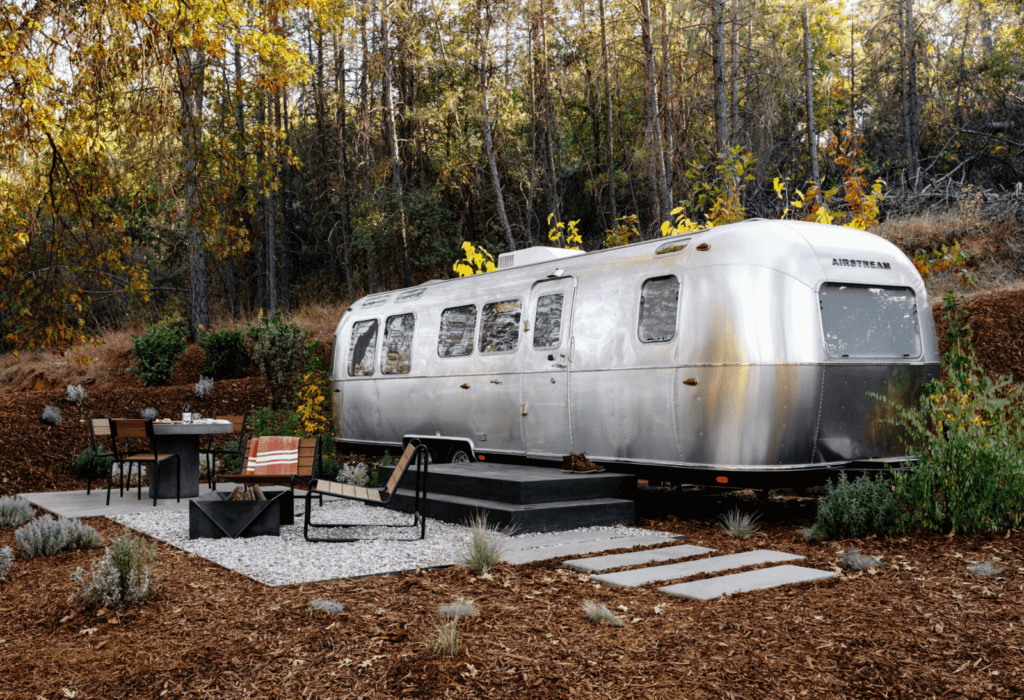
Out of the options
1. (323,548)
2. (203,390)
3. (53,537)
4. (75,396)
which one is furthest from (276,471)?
(203,390)

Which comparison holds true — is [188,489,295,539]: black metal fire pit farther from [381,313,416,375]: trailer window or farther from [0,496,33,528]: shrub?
[381,313,416,375]: trailer window

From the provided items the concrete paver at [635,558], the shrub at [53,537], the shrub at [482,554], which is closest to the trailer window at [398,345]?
the shrub at [53,537]

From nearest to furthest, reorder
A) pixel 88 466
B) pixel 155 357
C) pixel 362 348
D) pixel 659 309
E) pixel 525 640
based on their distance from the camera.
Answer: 1. pixel 525 640
2. pixel 659 309
3. pixel 88 466
4. pixel 362 348
5. pixel 155 357

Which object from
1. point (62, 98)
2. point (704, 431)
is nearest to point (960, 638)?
point (704, 431)

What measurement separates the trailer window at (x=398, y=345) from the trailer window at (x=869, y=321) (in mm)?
5037

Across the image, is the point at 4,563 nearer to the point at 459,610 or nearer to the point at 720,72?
the point at 459,610

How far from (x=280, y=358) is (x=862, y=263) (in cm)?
996

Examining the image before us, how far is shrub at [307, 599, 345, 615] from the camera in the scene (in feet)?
15.0

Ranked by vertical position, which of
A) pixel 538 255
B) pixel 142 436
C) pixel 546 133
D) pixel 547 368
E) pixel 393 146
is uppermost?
pixel 546 133

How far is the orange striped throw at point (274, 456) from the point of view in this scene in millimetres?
7625

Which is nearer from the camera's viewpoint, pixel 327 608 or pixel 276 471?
pixel 327 608

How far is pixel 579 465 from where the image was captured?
7895 mm

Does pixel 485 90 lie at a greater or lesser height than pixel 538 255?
greater

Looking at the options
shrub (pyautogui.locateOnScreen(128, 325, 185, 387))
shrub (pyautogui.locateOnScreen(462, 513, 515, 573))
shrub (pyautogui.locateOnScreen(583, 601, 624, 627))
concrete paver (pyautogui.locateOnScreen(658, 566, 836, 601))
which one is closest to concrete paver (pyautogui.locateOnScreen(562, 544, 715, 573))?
shrub (pyautogui.locateOnScreen(462, 513, 515, 573))
